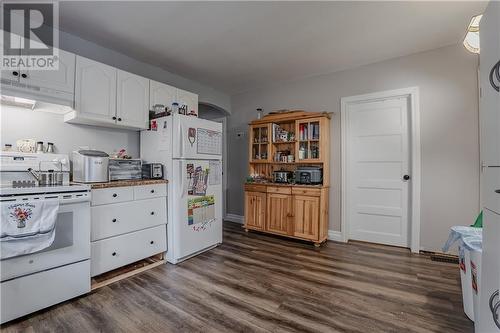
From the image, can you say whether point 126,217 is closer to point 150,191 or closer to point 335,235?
point 150,191

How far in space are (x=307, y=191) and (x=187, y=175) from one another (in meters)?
1.70

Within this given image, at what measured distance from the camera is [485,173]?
1.18 metres

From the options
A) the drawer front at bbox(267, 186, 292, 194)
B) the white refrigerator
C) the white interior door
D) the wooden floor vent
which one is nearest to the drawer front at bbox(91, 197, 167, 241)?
the white refrigerator

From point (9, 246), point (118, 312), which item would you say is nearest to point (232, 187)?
point (118, 312)

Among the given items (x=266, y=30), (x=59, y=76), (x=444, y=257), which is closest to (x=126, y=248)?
(x=59, y=76)

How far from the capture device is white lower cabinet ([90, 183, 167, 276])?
2150 mm

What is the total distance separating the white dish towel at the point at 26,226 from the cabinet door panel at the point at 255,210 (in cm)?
256

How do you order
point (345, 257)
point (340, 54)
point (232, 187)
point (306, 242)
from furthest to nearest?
point (232, 187) < point (306, 242) < point (340, 54) < point (345, 257)

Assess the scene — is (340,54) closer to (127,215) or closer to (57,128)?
(127,215)

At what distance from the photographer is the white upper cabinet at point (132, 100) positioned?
2.61 m

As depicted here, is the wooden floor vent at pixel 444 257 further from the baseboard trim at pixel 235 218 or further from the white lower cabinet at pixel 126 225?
the white lower cabinet at pixel 126 225

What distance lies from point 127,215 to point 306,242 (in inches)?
95.7

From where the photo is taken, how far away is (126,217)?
2365mm

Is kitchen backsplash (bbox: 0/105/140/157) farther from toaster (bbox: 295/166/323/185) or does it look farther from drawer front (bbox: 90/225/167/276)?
toaster (bbox: 295/166/323/185)
